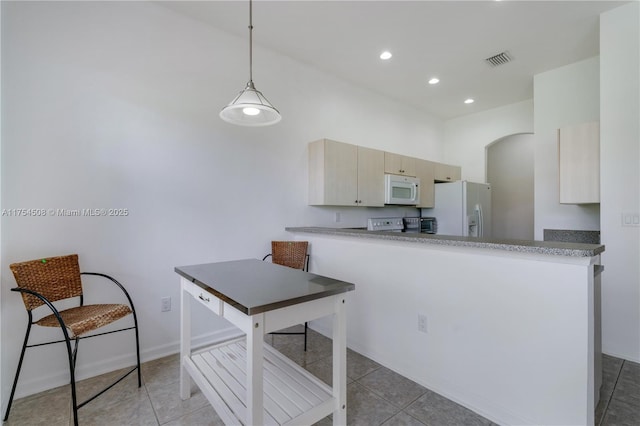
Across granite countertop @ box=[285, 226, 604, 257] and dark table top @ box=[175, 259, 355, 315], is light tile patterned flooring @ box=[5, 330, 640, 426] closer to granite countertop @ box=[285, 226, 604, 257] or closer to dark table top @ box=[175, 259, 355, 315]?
dark table top @ box=[175, 259, 355, 315]

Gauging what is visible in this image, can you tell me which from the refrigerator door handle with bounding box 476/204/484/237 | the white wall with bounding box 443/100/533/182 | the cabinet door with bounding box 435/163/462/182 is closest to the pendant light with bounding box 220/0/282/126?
the cabinet door with bounding box 435/163/462/182

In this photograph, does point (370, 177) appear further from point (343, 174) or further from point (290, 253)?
point (290, 253)

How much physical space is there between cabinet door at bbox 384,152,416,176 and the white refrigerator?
2.20 feet

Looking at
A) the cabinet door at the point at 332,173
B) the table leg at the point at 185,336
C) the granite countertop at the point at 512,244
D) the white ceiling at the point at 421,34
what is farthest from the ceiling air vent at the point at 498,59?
the table leg at the point at 185,336

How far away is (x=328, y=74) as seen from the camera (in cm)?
363

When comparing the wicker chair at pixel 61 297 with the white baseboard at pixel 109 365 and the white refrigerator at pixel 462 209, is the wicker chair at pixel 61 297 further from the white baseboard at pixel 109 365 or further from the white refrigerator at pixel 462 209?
the white refrigerator at pixel 462 209

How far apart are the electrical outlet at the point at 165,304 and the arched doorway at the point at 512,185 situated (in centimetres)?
588

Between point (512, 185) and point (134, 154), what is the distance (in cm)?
650

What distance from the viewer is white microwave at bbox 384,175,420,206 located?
3812mm

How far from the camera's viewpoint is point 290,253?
2816 mm

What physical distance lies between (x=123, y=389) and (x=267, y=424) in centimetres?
127

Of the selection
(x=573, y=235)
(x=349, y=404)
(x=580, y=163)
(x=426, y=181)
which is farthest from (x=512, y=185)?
(x=349, y=404)

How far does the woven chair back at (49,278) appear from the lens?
5.64ft

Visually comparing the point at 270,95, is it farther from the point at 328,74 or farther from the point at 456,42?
the point at 456,42
